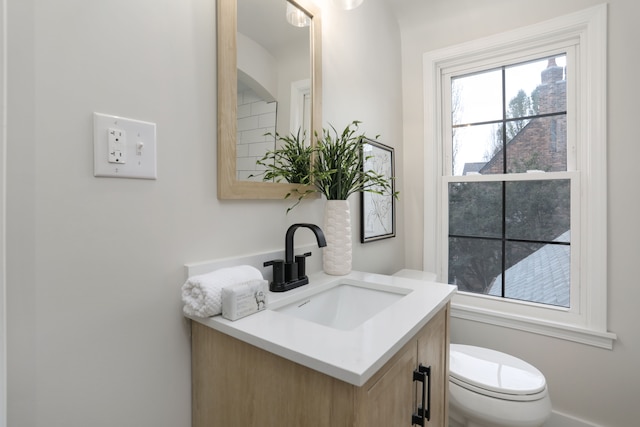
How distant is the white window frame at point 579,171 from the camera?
1485 mm

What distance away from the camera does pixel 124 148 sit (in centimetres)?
69

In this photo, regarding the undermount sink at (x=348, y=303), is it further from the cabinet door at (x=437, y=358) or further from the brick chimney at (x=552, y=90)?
the brick chimney at (x=552, y=90)

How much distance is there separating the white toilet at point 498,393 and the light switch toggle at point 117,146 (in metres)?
1.40

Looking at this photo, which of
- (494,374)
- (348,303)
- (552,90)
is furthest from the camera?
(552,90)

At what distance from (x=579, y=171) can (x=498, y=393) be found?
1173mm

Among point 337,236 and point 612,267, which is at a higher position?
point 337,236

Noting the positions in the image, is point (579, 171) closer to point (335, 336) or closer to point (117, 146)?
point (335, 336)

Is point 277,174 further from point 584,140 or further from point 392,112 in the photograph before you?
point 584,140

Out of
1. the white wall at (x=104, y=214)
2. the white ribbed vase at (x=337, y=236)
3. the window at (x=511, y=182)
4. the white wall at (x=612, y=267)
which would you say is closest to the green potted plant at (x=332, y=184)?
the white ribbed vase at (x=337, y=236)

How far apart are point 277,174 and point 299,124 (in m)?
0.23

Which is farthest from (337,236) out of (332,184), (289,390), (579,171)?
(579,171)

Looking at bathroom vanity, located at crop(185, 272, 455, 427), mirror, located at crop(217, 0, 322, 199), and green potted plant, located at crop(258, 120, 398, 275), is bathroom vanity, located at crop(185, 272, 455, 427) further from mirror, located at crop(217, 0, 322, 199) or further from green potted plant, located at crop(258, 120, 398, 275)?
mirror, located at crop(217, 0, 322, 199)

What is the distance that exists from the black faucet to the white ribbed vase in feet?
0.52

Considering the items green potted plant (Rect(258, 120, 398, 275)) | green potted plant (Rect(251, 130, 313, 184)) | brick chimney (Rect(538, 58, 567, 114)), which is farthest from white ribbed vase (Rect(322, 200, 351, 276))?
brick chimney (Rect(538, 58, 567, 114))
